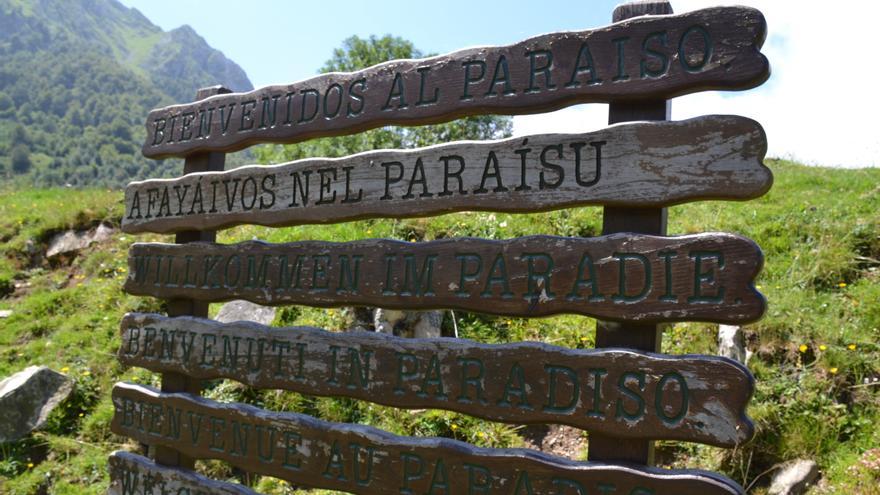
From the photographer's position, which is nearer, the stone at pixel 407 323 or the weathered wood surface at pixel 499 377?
the weathered wood surface at pixel 499 377

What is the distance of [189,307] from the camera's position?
416 centimetres

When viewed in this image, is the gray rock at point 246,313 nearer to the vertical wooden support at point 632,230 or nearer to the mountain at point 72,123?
the vertical wooden support at point 632,230

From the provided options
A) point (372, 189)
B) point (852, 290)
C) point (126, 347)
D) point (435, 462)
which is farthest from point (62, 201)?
point (852, 290)

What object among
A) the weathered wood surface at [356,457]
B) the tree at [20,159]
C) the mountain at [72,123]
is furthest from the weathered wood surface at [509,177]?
the tree at [20,159]

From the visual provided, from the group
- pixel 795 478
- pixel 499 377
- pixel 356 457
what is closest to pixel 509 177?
pixel 499 377

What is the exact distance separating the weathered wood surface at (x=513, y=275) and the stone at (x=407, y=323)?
1.83 metres

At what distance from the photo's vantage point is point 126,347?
4348mm

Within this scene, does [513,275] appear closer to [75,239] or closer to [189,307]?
[189,307]

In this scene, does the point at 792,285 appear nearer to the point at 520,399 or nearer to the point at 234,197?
the point at 520,399

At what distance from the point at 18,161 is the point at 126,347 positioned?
5095 inches

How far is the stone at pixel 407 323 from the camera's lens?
18.0ft

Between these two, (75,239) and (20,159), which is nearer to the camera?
(75,239)

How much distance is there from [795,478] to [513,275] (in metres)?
2.27

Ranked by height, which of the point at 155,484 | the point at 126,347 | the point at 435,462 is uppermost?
the point at 126,347
